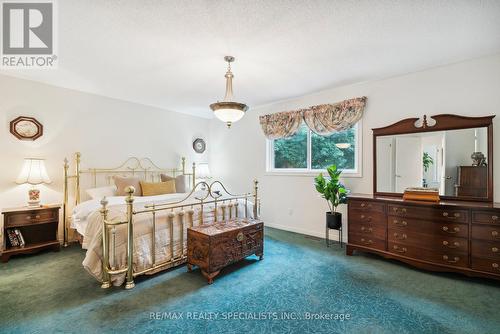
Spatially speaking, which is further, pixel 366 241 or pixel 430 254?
pixel 366 241

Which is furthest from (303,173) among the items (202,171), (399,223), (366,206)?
(202,171)

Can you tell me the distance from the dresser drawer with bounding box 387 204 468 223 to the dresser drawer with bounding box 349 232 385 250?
43 cm

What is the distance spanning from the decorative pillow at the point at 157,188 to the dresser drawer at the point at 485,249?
437 cm

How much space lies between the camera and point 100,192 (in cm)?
388

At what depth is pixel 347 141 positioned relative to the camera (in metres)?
4.07

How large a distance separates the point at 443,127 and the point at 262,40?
262cm

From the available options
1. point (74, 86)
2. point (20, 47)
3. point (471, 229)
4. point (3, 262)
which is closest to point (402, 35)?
point (471, 229)

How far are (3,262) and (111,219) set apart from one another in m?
1.98

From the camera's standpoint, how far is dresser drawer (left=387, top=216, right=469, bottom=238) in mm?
2607

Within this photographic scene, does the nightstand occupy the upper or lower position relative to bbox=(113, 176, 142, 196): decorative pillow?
lower

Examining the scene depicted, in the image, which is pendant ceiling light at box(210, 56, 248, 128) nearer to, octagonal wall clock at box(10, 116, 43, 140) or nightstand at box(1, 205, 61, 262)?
nightstand at box(1, 205, 61, 262)

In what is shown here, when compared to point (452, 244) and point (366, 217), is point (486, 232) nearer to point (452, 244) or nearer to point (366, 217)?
point (452, 244)

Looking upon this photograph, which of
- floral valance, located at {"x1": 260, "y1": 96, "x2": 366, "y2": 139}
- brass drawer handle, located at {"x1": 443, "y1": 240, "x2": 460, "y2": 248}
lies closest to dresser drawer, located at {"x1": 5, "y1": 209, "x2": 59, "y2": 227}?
floral valance, located at {"x1": 260, "y1": 96, "x2": 366, "y2": 139}

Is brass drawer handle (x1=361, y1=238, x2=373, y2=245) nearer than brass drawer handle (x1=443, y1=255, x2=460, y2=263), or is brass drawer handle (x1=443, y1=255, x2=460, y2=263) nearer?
brass drawer handle (x1=443, y1=255, x2=460, y2=263)
